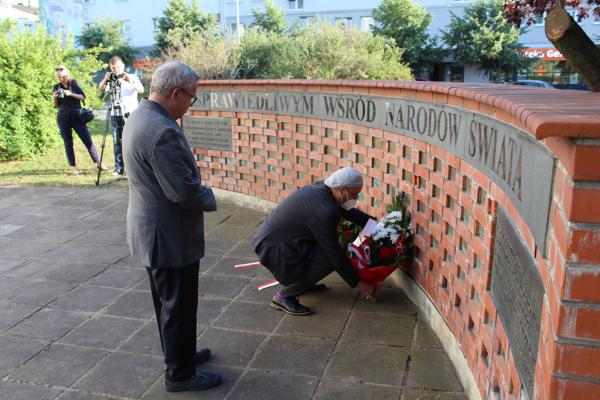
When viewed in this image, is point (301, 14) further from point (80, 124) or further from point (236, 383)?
point (236, 383)

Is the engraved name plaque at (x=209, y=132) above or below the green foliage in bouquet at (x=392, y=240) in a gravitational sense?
above

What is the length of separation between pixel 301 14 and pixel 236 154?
39682mm

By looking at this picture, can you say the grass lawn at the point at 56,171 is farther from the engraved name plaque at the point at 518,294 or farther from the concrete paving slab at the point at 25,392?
the engraved name plaque at the point at 518,294

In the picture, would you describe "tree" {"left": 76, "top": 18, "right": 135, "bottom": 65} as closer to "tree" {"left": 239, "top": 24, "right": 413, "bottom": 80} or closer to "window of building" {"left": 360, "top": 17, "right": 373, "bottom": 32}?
"window of building" {"left": 360, "top": 17, "right": 373, "bottom": 32}

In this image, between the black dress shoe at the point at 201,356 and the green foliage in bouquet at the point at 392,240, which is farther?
the green foliage in bouquet at the point at 392,240

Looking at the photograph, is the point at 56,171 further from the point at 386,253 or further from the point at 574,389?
the point at 574,389

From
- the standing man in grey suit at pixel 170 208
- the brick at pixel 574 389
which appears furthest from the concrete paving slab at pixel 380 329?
the brick at pixel 574 389

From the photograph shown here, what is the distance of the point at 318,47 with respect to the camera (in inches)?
704

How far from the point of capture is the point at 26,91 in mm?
11062

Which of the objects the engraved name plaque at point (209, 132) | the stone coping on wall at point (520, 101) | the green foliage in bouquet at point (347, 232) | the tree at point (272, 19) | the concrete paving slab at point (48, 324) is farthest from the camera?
the tree at point (272, 19)

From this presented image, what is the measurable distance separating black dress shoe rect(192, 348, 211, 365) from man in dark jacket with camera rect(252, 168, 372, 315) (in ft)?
2.74

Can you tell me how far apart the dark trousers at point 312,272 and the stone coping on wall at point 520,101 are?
4.57 feet

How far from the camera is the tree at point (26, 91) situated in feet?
36.2

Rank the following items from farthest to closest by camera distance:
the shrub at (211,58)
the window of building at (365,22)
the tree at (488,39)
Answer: the window of building at (365,22) → the tree at (488,39) → the shrub at (211,58)
